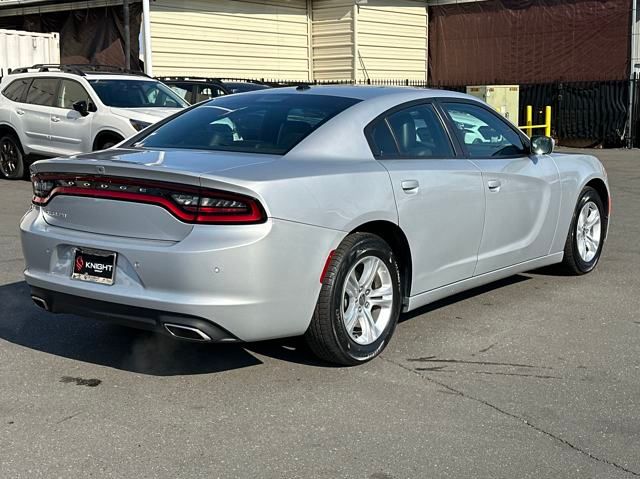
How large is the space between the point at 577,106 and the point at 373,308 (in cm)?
2005

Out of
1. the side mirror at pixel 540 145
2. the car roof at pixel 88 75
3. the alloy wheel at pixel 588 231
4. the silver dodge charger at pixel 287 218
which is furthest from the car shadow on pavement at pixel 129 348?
the car roof at pixel 88 75

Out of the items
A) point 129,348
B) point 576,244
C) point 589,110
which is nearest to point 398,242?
point 129,348

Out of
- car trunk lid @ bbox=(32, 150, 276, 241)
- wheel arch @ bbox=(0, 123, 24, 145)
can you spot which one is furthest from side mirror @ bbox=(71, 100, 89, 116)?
car trunk lid @ bbox=(32, 150, 276, 241)

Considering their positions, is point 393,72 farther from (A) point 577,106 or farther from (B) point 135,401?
(B) point 135,401

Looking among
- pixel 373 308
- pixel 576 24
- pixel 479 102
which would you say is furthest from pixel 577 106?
pixel 373 308

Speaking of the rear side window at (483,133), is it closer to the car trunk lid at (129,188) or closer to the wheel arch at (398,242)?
the wheel arch at (398,242)

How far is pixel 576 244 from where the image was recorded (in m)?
6.89

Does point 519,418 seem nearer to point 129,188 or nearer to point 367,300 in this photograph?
point 367,300

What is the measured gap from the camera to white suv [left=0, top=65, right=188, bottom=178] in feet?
42.2

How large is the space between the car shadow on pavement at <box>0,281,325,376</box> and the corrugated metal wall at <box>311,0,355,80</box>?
77.2 ft

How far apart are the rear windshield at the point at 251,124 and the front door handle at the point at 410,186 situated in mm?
581

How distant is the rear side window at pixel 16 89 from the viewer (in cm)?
→ 1417

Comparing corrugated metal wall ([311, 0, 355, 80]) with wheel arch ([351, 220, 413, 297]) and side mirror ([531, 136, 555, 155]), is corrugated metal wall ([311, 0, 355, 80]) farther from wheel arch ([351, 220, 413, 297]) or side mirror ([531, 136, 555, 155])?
wheel arch ([351, 220, 413, 297])

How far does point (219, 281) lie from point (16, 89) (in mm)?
11497
